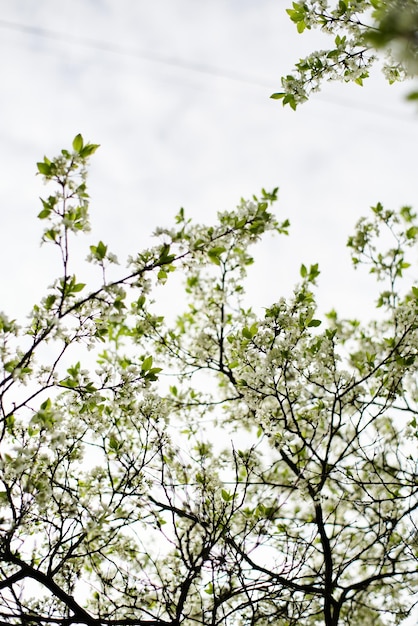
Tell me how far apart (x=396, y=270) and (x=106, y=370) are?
13.7 ft

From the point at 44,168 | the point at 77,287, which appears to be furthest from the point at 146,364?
the point at 44,168

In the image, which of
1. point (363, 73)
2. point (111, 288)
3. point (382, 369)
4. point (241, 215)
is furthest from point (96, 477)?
point (363, 73)

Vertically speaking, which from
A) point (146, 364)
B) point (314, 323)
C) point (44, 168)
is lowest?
point (146, 364)

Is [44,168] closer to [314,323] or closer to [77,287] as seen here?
[77,287]

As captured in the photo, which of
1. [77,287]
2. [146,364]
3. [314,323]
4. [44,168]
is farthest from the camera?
[314,323]

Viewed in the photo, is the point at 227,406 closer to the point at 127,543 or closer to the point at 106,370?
the point at 127,543

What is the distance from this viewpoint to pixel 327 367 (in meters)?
4.26

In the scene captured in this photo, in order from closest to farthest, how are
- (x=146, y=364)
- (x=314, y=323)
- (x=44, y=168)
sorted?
(x=44, y=168) → (x=146, y=364) → (x=314, y=323)

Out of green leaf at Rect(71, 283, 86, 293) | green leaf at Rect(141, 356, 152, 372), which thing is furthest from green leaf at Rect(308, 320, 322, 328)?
green leaf at Rect(71, 283, 86, 293)

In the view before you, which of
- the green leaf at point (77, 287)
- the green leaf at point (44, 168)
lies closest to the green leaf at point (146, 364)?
the green leaf at point (77, 287)

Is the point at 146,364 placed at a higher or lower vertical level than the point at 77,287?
lower

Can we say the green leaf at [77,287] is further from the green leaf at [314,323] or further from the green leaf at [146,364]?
the green leaf at [314,323]

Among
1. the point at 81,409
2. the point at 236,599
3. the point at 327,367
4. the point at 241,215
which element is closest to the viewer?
the point at 241,215

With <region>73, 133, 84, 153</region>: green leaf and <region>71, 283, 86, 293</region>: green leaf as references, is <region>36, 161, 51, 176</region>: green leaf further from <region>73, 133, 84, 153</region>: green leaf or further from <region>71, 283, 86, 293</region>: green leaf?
<region>71, 283, 86, 293</region>: green leaf
